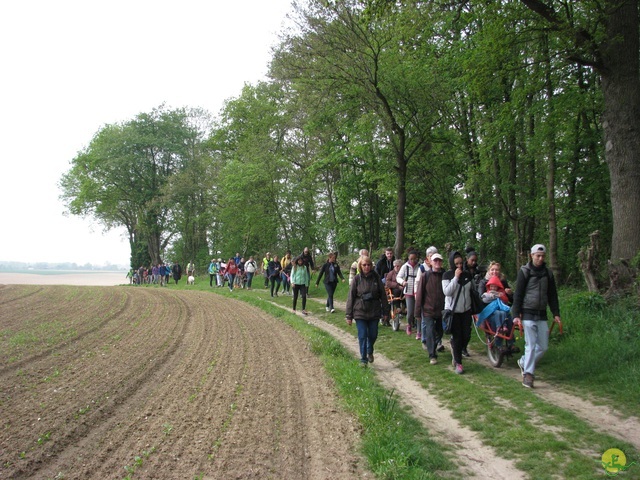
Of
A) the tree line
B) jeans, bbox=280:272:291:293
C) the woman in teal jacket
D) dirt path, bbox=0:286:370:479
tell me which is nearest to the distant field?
the tree line

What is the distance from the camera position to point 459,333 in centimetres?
728

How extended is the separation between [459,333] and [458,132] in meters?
12.4

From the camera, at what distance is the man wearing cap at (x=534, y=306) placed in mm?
6238

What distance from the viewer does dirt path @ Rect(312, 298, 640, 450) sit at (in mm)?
4613

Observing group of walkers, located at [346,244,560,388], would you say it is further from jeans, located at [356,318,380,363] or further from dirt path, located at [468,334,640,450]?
dirt path, located at [468,334,640,450]

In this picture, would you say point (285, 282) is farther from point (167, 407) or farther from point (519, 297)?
point (167, 407)

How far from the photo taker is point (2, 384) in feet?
20.6

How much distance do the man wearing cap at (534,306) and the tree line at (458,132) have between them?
335 centimetres

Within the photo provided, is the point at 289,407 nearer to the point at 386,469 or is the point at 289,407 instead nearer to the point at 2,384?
the point at 386,469

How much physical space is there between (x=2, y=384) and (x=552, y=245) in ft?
42.5

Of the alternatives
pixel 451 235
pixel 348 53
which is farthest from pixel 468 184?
pixel 348 53

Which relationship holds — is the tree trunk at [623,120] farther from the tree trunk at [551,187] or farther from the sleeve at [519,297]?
the sleeve at [519,297]

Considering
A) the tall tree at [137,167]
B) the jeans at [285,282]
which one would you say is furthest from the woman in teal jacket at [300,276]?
the tall tree at [137,167]

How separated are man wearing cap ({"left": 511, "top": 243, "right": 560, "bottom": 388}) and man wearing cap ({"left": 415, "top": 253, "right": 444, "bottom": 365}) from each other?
152 cm
